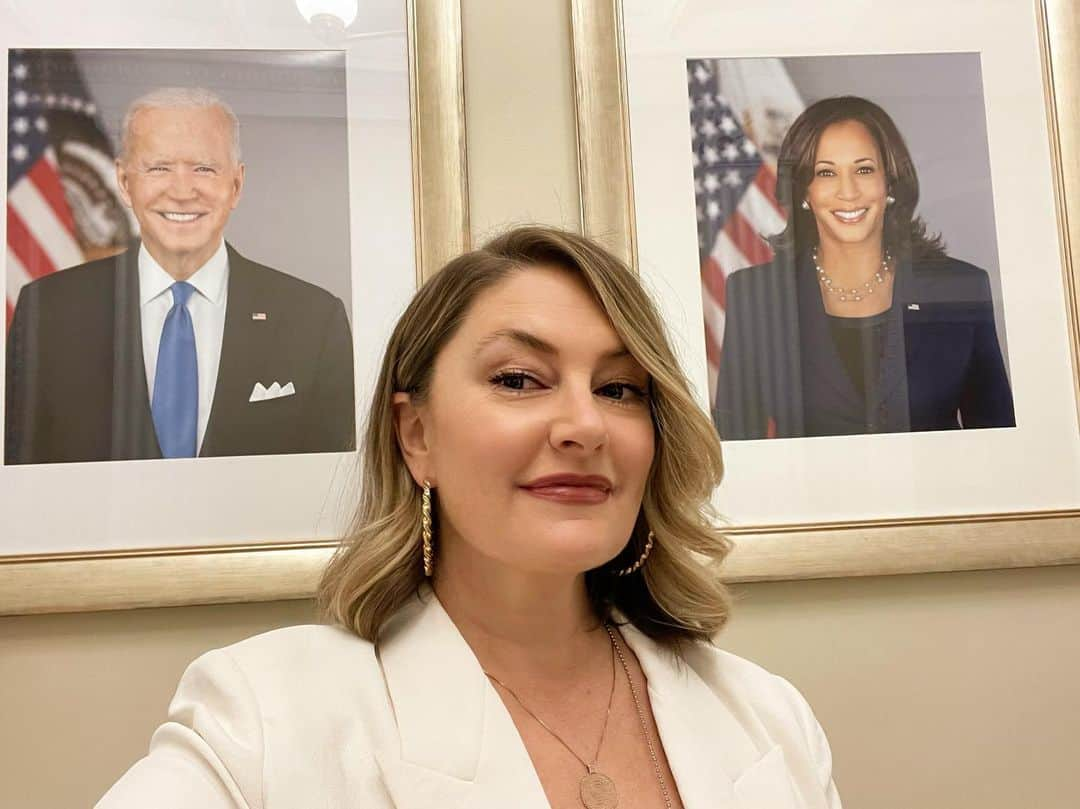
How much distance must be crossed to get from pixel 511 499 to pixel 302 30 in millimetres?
918

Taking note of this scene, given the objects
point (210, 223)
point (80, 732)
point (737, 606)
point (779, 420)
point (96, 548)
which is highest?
point (210, 223)

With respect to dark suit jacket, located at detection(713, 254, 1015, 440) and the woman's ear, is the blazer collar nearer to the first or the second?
the woman's ear

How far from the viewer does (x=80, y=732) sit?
1.39m

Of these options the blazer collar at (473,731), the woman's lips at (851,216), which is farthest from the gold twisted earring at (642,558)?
the woman's lips at (851,216)

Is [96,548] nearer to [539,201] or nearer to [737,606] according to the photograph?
[539,201]

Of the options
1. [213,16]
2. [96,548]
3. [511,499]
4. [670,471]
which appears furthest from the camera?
[213,16]

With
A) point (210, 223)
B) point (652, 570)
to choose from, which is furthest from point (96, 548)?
point (652, 570)

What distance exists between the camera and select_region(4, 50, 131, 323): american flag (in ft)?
4.76

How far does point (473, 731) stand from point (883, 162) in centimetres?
119

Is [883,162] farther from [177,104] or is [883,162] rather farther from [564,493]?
[177,104]

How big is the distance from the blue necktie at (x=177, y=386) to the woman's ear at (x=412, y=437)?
0.39 m

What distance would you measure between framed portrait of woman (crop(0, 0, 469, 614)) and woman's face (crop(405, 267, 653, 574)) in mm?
334

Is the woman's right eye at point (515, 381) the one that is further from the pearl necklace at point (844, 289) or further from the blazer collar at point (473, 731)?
the pearl necklace at point (844, 289)

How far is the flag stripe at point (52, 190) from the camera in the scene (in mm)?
1459
